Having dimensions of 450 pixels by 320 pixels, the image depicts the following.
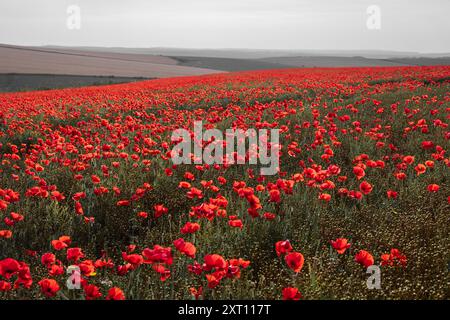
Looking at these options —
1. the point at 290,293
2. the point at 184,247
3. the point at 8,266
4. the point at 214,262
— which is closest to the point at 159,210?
the point at 184,247

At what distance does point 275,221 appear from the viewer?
3182 millimetres

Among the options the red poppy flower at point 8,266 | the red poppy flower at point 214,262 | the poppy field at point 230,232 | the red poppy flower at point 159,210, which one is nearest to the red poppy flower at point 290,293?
the poppy field at point 230,232

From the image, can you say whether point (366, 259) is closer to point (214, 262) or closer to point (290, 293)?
point (290, 293)

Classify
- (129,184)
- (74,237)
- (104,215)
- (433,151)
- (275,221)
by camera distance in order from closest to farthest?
(275,221), (74,237), (104,215), (129,184), (433,151)

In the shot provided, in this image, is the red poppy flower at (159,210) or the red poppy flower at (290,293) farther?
the red poppy flower at (159,210)

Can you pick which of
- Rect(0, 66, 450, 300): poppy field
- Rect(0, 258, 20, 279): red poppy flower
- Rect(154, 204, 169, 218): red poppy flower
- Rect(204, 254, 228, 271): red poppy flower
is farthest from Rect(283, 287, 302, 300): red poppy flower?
Rect(154, 204, 169, 218): red poppy flower

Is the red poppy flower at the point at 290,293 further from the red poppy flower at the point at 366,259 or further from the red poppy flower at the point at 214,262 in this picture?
the red poppy flower at the point at 366,259

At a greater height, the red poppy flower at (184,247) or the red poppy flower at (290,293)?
the red poppy flower at (184,247)

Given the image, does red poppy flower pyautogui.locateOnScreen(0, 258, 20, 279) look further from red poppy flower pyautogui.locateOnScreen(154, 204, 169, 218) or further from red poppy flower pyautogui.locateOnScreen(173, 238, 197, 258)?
red poppy flower pyautogui.locateOnScreen(154, 204, 169, 218)

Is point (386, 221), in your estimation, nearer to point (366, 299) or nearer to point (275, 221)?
point (275, 221)

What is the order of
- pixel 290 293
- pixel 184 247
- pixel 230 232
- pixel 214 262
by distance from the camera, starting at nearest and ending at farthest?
1. pixel 290 293
2. pixel 214 262
3. pixel 184 247
4. pixel 230 232

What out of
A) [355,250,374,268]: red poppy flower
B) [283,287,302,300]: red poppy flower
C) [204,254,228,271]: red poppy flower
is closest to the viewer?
[283,287,302,300]: red poppy flower
